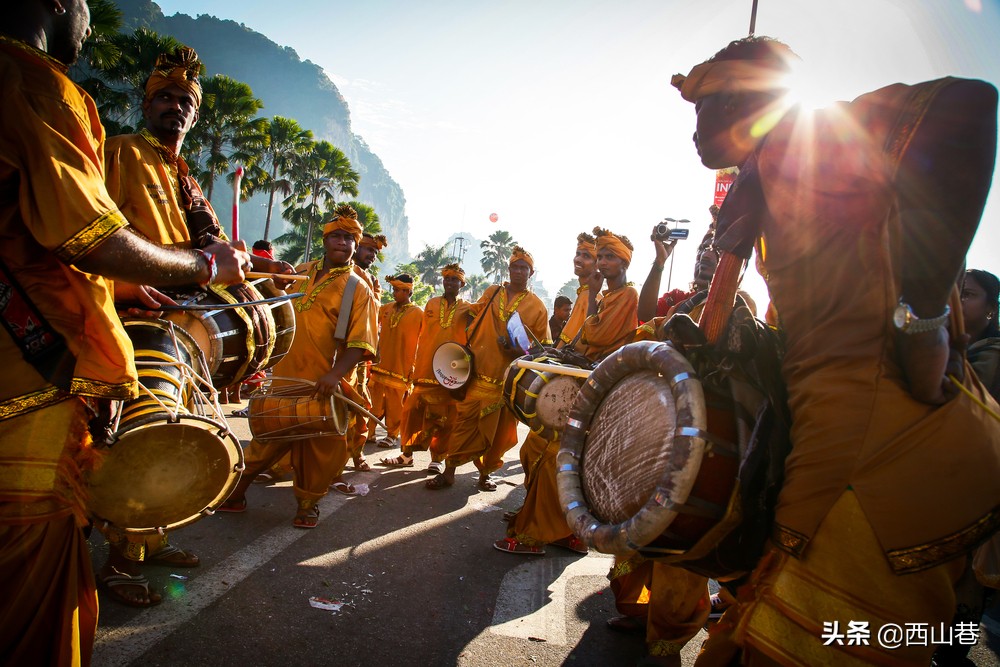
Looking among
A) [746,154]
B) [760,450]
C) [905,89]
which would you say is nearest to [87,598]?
[760,450]

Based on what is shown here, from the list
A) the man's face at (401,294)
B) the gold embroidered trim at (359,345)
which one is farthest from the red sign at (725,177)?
the man's face at (401,294)

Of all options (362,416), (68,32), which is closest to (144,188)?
(68,32)

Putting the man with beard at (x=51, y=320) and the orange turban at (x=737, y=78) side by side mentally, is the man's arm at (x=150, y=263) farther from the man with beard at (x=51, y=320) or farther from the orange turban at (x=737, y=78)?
the orange turban at (x=737, y=78)

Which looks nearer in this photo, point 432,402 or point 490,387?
point 490,387

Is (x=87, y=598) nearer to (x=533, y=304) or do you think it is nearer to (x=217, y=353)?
(x=217, y=353)

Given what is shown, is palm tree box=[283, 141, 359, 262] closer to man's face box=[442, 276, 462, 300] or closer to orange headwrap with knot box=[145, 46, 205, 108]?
man's face box=[442, 276, 462, 300]

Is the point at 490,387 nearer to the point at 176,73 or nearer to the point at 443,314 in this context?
the point at 443,314

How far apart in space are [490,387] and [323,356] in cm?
236

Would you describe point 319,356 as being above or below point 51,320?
below

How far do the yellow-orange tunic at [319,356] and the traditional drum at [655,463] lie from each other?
10.6ft

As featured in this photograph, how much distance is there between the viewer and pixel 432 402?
712 cm

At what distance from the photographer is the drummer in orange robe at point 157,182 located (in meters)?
2.57

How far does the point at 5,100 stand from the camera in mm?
1446

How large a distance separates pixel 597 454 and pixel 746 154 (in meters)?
1.09
